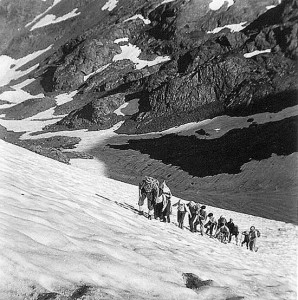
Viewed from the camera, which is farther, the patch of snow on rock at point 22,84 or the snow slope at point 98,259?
the patch of snow on rock at point 22,84

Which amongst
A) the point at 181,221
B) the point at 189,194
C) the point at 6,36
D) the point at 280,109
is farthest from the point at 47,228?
the point at 6,36

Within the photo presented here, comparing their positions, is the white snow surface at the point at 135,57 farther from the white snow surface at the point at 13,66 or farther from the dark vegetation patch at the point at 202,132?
the dark vegetation patch at the point at 202,132

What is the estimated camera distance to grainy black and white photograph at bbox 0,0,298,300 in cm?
662

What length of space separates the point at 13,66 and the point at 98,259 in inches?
6205

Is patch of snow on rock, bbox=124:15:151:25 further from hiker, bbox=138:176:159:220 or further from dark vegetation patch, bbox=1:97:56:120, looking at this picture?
hiker, bbox=138:176:159:220

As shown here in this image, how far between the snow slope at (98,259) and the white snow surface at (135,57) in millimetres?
101400

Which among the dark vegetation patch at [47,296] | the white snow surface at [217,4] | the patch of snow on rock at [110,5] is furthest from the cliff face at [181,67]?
the dark vegetation patch at [47,296]

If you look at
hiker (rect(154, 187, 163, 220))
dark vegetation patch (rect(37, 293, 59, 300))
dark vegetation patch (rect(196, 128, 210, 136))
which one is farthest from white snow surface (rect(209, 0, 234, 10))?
dark vegetation patch (rect(37, 293, 59, 300))

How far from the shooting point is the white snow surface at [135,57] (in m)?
110

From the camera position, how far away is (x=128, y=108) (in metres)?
90.1

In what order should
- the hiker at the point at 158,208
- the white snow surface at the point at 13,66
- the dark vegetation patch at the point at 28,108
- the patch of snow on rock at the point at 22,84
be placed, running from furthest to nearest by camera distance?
1. the white snow surface at the point at 13,66
2. the patch of snow on rock at the point at 22,84
3. the dark vegetation patch at the point at 28,108
4. the hiker at the point at 158,208

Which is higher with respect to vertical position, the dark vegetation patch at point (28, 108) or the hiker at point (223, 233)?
the dark vegetation patch at point (28, 108)

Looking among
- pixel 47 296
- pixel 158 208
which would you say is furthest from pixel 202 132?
pixel 47 296

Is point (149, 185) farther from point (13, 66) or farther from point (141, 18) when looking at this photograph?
point (13, 66)
